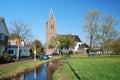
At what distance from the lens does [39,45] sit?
400ft

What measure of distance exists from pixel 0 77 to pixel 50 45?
100470mm

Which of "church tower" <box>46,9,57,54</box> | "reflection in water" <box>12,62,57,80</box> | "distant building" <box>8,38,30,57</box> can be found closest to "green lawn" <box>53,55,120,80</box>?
"reflection in water" <box>12,62,57,80</box>

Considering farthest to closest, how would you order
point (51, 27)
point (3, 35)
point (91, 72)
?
1. point (51, 27)
2. point (3, 35)
3. point (91, 72)

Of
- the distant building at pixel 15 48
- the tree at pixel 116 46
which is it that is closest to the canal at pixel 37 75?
the distant building at pixel 15 48

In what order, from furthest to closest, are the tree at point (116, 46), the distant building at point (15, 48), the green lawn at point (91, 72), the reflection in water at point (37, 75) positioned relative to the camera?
the tree at point (116, 46) → the distant building at point (15, 48) → the reflection in water at point (37, 75) → the green lawn at point (91, 72)

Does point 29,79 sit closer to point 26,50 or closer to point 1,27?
point 1,27

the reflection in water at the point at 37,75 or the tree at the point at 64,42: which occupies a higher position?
the tree at the point at 64,42

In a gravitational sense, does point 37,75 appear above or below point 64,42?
below

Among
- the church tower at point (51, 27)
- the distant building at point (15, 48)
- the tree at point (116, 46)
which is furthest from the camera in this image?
the church tower at point (51, 27)

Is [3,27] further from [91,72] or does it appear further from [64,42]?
[64,42]

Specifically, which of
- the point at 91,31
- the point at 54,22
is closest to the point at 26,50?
the point at 91,31

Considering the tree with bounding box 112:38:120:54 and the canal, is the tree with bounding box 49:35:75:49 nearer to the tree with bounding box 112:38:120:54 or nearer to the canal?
the tree with bounding box 112:38:120:54

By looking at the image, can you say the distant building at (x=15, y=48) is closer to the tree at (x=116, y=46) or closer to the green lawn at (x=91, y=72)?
the tree at (x=116, y=46)

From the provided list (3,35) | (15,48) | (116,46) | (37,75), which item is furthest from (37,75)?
(116,46)
